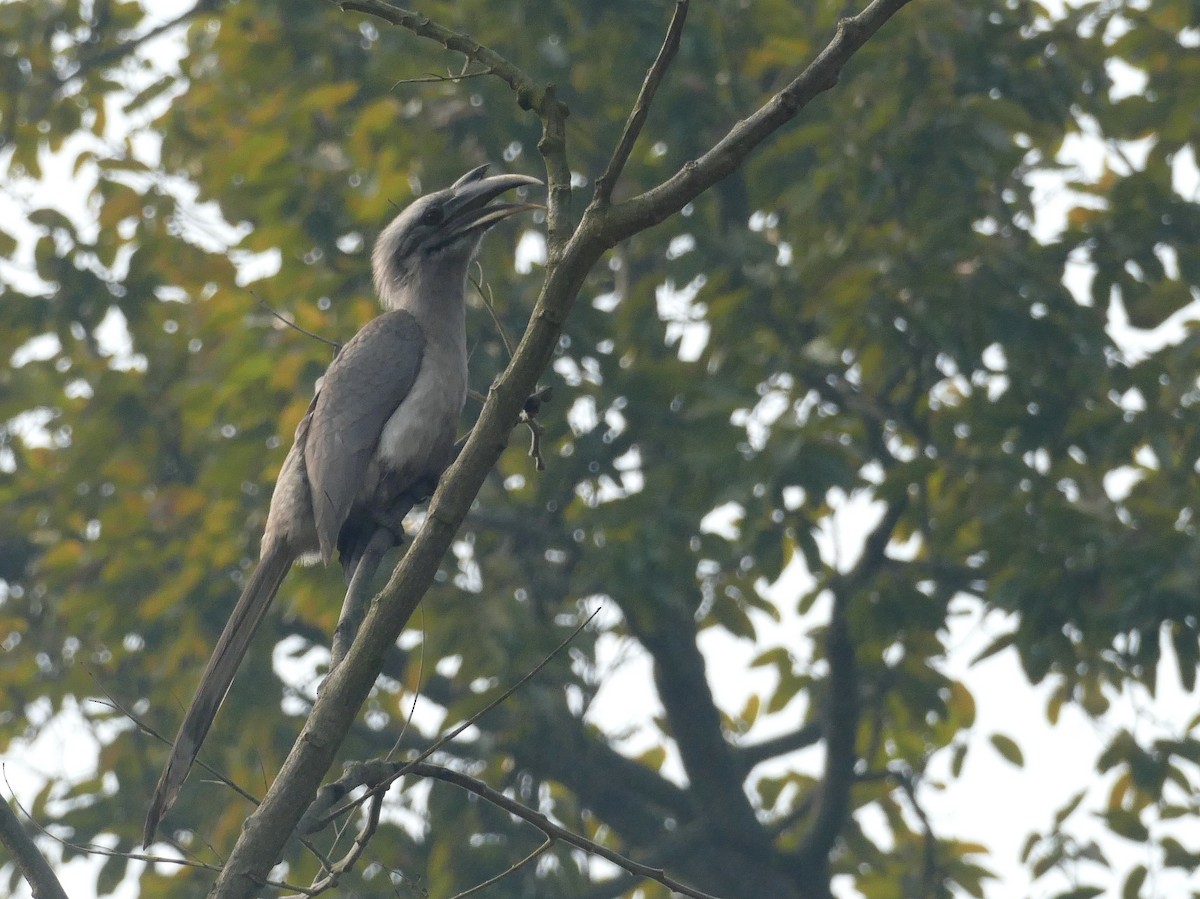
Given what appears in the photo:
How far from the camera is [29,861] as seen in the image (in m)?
3.16

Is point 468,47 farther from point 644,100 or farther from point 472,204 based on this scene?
point 472,204

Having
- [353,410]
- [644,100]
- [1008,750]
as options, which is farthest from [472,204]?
[1008,750]

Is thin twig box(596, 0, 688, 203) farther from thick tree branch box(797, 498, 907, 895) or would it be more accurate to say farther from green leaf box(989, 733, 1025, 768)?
green leaf box(989, 733, 1025, 768)

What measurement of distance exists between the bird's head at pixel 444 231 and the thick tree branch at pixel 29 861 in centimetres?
269

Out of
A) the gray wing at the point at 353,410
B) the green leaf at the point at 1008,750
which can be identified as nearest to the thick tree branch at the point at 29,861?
the gray wing at the point at 353,410

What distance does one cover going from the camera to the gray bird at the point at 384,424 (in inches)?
188

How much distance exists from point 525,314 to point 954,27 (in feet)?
8.61

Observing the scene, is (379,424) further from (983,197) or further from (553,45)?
(983,197)

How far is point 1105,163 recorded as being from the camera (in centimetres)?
902

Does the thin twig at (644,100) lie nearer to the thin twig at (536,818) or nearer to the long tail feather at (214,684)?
the thin twig at (536,818)

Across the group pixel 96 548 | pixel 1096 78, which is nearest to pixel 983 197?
pixel 1096 78

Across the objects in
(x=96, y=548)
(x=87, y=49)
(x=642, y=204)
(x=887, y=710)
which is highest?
(x=87, y=49)

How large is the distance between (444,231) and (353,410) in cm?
88

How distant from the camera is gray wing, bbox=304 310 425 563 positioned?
480 centimetres
